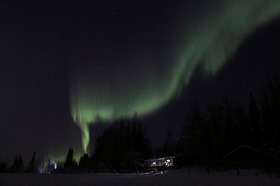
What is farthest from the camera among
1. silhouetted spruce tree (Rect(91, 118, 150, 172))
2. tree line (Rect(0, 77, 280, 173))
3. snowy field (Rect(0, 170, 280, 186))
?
silhouetted spruce tree (Rect(91, 118, 150, 172))

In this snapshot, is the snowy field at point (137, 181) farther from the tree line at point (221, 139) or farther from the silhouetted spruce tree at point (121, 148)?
the silhouetted spruce tree at point (121, 148)

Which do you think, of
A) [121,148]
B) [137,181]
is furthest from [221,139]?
[137,181]

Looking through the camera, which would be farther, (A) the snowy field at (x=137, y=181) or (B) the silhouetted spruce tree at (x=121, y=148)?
(B) the silhouetted spruce tree at (x=121, y=148)

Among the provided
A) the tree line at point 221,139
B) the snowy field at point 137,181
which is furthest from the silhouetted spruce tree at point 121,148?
the snowy field at point 137,181

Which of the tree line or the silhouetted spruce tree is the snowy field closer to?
the tree line

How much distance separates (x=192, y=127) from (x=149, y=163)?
1077 inches

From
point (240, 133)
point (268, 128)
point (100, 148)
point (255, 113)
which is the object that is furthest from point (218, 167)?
point (100, 148)

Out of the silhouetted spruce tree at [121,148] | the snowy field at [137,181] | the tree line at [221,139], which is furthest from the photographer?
the silhouetted spruce tree at [121,148]

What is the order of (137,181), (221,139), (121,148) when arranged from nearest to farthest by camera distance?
1. (137,181)
2. (221,139)
3. (121,148)

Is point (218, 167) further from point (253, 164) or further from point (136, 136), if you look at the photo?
point (136, 136)

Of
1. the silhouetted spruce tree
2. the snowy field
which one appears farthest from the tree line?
the snowy field

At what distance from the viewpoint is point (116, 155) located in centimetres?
7256

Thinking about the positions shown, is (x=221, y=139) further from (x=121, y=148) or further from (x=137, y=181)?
(x=137, y=181)

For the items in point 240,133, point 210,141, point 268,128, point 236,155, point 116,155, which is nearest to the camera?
point 236,155
